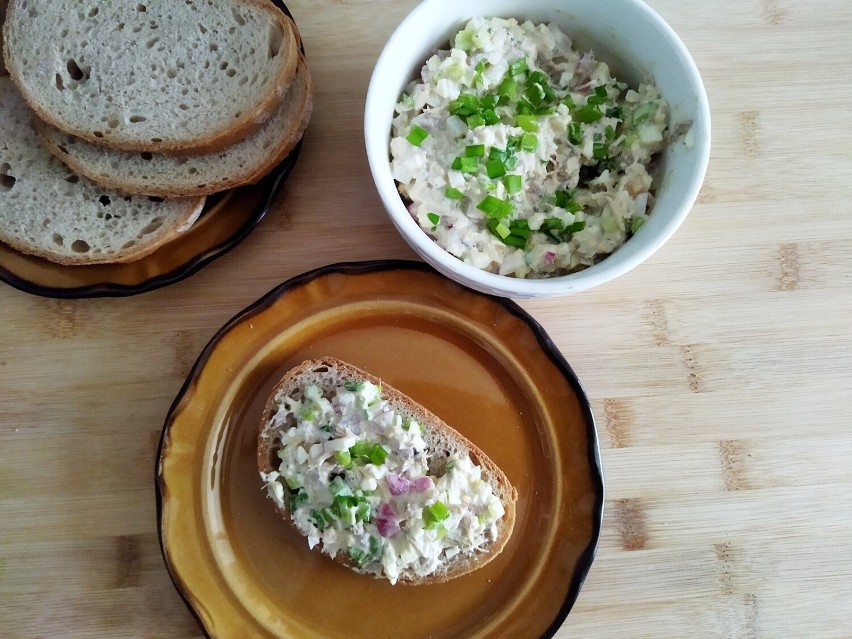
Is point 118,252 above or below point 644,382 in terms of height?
above

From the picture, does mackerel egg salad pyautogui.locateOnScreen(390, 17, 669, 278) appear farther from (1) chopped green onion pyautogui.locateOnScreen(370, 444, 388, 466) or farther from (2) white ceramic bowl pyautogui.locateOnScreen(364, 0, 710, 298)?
(1) chopped green onion pyautogui.locateOnScreen(370, 444, 388, 466)

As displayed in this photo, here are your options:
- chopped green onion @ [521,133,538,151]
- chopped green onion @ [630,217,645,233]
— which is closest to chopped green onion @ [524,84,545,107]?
chopped green onion @ [521,133,538,151]

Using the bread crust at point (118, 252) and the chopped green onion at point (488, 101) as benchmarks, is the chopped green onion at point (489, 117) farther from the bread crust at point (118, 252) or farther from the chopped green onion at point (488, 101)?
the bread crust at point (118, 252)

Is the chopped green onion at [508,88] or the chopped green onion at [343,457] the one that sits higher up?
the chopped green onion at [508,88]

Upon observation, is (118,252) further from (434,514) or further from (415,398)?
(434,514)

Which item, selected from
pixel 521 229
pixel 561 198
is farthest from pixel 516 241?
pixel 561 198

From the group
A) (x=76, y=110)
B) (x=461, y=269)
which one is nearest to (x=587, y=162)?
(x=461, y=269)

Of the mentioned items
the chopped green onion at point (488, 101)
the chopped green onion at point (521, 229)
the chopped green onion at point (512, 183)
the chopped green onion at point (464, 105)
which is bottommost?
the chopped green onion at point (521, 229)

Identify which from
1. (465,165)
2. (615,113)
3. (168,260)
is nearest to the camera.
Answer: (465,165)

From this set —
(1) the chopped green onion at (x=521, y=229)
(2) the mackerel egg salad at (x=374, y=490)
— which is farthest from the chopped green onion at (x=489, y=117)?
(2) the mackerel egg salad at (x=374, y=490)
